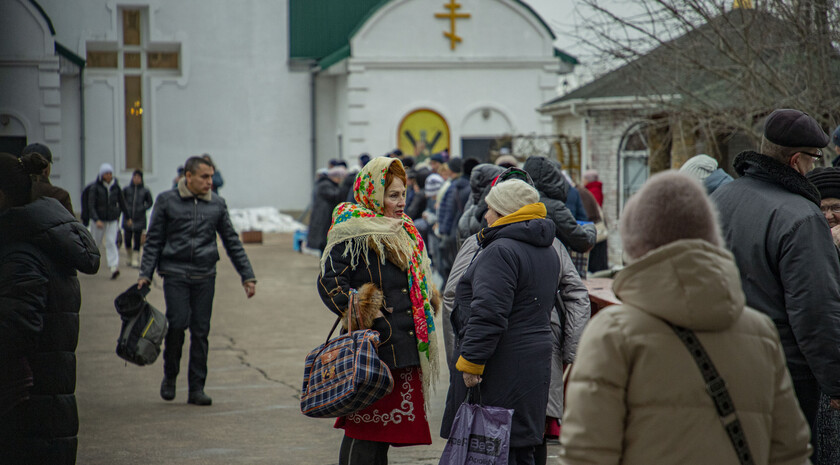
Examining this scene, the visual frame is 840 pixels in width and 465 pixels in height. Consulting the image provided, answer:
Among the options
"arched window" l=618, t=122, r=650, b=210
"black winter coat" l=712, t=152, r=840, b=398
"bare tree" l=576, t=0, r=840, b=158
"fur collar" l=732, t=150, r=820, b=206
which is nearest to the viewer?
"black winter coat" l=712, t=152, r=840, b=398

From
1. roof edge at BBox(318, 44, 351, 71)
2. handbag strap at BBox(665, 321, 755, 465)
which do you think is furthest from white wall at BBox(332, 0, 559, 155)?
handbag strap at BBox(665, 321, 755, 465)

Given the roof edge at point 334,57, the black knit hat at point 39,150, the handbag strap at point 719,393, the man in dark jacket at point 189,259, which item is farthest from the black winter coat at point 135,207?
the handbag strap at point 719,393

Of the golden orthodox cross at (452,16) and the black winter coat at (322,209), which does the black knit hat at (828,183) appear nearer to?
the black winter coat at (322,209)

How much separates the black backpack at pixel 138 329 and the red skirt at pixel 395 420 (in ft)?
10.2

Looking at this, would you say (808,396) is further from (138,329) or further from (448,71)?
(448,71)

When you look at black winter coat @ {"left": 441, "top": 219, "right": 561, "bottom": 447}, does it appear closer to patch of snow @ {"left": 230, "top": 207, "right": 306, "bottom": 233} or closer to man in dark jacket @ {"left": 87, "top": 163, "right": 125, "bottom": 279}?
man in dark jacket @ {"left": 87, "top": 163, "right": 125, "bottom": 279}

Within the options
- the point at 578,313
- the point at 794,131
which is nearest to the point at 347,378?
the point at 578,313

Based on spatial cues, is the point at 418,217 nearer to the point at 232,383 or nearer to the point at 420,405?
the point at 232,383

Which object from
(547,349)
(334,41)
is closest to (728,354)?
(547,349)

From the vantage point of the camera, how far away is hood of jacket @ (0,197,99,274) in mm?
4746

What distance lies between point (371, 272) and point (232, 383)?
14.3ft

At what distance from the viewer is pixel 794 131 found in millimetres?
4082

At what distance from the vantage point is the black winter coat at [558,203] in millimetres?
6746

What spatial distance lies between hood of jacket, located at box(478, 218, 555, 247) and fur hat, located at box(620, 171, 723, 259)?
6.87ft
